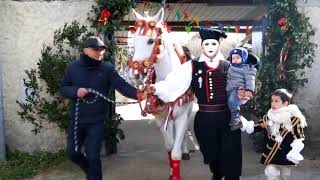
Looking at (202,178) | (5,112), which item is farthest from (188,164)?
(5,112)

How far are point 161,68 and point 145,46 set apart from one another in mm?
440

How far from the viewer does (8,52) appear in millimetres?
7438

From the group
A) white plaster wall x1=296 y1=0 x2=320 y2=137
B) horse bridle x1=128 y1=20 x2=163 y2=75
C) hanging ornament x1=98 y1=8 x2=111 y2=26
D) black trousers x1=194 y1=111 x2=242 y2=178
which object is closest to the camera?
black trousers x1=194 y1=111 x2=242 y2=178

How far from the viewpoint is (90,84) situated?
5258 millimetres

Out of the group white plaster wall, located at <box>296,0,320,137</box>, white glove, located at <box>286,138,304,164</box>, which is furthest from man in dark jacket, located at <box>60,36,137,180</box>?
white plaster wall, located at <box>296,0,320,137</box>

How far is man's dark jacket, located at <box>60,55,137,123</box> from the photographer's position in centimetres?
523

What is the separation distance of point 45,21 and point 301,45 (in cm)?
387

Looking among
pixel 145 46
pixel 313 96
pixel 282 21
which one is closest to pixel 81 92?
pixel 145 46

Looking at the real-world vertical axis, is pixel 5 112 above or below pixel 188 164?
above

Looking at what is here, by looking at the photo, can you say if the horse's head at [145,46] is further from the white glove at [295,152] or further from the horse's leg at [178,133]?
the white glove at [295,152]

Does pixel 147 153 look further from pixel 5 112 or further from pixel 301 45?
pixel 301 45

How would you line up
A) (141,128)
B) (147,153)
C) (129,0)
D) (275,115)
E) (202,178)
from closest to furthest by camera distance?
1. (275,115)
2. (202,178)
3. (129,0)
4. (147,153)
5. (141,128)

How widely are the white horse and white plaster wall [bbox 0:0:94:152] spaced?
195 centimetres

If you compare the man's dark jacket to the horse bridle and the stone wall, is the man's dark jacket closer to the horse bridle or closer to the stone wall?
the horse bridle
